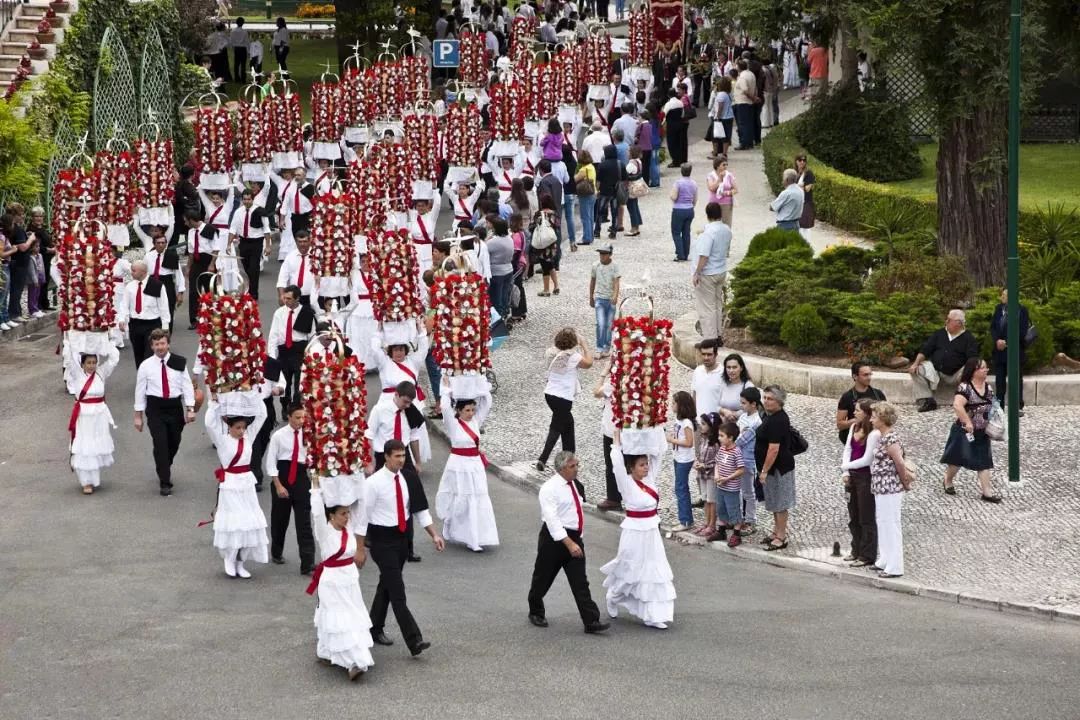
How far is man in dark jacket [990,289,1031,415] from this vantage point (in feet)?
56.7

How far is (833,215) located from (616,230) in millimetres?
3260

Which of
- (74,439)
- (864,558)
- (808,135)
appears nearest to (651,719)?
(864,558)

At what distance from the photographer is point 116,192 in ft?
71.5

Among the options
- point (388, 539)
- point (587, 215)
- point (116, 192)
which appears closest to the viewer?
point (388, 539)

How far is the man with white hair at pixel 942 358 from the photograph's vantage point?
1741 centimetres

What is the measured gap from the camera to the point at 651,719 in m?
11.3

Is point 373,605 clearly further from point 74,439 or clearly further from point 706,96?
point 706,96

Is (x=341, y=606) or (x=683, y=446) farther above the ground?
(x=683, y=446)

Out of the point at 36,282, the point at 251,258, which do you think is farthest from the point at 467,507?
the point at 36,282

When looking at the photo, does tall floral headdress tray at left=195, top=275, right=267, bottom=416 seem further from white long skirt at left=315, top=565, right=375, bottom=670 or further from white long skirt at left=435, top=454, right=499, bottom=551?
white long skirt at left=315, top=565, right=375, bottom=670

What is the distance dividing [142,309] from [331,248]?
2.10 meters

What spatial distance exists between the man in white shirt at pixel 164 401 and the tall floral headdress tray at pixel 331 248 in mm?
3659

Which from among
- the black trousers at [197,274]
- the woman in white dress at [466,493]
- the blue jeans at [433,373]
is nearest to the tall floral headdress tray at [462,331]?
the woman in white dress at [466,493]

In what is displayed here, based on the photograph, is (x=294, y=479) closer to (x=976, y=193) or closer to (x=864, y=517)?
(x=864, y=517)
